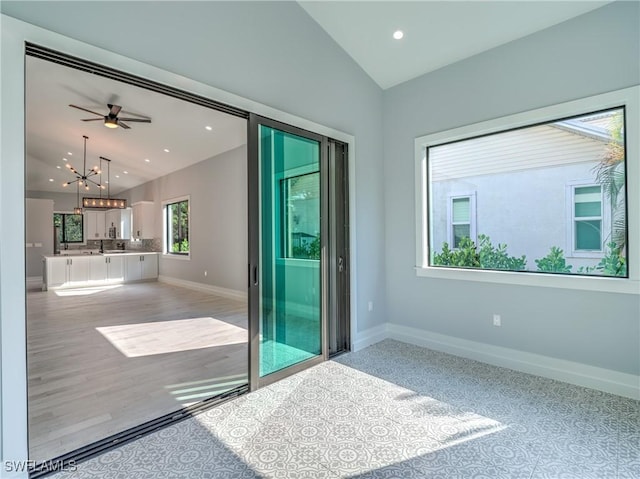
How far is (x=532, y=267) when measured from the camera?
336 cm

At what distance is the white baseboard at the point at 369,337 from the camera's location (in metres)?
3.93

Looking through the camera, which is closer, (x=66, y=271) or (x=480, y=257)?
(x=480, y=257)

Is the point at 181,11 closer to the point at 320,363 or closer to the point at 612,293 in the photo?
the point at 320,363

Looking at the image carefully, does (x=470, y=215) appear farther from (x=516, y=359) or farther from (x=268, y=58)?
(x=268, y=58)

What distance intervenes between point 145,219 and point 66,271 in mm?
2509

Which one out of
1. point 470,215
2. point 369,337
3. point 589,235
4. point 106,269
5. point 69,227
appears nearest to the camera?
point 589,235

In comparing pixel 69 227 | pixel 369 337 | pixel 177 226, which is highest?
pixel 69 227

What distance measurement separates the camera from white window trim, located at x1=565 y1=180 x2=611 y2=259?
9.65ft

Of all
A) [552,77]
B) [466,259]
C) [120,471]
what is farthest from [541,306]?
[120,471]

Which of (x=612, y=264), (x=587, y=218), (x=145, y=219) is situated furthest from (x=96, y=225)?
(x=612, y=264)

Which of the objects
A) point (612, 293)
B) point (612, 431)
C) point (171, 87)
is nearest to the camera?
point (612, 431)

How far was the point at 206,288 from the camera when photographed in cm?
800

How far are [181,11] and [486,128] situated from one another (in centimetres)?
304

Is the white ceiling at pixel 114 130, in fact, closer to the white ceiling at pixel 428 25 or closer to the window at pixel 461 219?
the white ceiling at pixel 428 25
